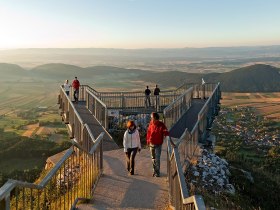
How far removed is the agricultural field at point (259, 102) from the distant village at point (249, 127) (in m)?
3.46

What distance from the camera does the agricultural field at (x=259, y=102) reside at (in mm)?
109300

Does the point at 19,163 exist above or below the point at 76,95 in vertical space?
below

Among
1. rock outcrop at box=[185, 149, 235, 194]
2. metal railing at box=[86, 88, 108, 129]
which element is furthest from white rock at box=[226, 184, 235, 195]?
metal railing at box=[86, 88, 108, 129]

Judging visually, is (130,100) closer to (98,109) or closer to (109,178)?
(98,109)

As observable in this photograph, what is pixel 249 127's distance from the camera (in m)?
93.9

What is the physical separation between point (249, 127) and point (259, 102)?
31.0 meters

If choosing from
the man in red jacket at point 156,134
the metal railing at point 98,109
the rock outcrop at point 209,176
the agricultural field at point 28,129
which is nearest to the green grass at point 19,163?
the agricultural field at point 28,129

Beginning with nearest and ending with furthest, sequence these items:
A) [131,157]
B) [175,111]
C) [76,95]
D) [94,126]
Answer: [131,157], [94,126], [175,111], [76,95]

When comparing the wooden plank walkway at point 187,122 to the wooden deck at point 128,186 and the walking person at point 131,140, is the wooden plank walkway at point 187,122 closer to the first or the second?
the wooden deck at point 128,186

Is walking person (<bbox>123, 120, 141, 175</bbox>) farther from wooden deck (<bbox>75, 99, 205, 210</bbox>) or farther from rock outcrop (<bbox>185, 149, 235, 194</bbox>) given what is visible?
rock outcrop (<bbox>185, 149, 235, 194</bbox>)

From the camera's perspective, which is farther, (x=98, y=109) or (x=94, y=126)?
(x=98, y=109)

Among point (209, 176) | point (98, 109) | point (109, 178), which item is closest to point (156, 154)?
point (109, 178)

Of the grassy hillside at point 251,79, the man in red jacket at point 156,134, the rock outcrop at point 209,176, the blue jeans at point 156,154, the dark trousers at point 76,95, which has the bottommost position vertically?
the grassy hillside at point 251,79

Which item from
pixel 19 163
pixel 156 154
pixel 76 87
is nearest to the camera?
pixel 156 154
